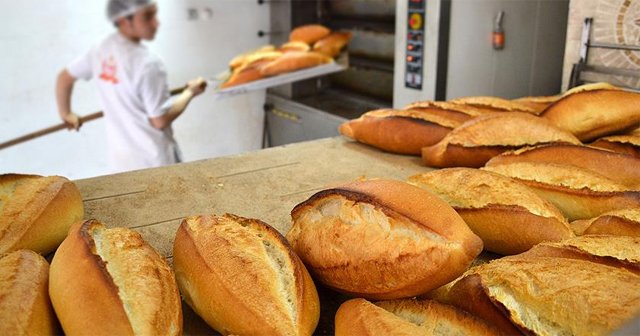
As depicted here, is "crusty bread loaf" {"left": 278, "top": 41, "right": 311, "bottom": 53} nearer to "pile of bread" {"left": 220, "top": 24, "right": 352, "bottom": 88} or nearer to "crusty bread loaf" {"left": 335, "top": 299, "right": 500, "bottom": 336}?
"pile of bread" {"left": 220, "top": 24, "right": 352, "bottom": 88}

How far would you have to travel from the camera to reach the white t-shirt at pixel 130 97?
2.85 m

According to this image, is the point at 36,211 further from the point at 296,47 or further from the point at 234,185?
the point at 296,47

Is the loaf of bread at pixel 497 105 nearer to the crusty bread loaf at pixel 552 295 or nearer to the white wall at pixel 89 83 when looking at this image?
the crusty bread loaf at pixel 552 295

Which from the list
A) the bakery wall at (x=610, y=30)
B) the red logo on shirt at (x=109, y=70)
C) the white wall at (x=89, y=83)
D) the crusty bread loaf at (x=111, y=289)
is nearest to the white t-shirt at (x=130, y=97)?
the red logo on shirt at (x=109, y=70)

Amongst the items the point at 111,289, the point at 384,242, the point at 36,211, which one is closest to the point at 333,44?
the point at 36,211

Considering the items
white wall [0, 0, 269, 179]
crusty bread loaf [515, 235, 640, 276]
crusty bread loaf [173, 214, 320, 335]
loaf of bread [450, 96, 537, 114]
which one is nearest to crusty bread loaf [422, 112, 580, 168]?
loaf of bread [450, 96, 537, 114]

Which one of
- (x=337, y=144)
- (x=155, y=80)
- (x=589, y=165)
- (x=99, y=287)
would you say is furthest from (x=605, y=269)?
(x=155, y=80)

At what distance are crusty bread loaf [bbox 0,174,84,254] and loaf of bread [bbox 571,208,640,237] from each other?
3.05 feet

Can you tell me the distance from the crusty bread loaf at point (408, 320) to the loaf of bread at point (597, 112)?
0.89 metres

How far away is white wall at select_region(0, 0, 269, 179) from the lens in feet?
11.2

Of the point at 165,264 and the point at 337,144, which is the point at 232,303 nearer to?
the point at 165,264

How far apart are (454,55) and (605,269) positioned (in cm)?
185

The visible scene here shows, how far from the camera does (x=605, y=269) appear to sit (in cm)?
69

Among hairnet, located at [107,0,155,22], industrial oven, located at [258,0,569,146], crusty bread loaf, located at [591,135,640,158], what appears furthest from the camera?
hairnet, located at [107,0,155,22]
